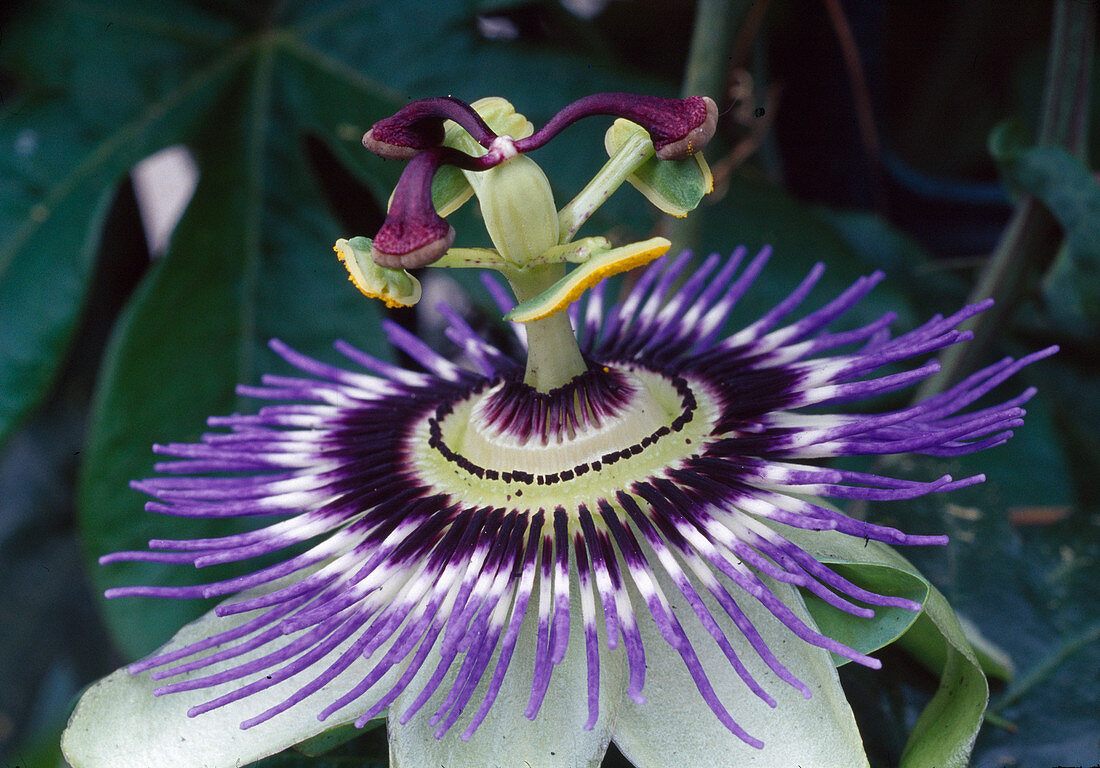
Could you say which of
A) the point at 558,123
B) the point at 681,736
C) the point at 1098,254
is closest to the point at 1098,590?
the point at 1098,254

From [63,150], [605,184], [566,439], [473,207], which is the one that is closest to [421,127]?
[605,184]

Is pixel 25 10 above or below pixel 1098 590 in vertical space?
above

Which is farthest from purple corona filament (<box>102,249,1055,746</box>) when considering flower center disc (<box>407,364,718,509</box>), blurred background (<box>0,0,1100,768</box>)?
blurred background (<box>0,0,1100,768</box>)

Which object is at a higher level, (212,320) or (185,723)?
(212,320)

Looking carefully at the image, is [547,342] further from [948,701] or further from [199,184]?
[199,184]

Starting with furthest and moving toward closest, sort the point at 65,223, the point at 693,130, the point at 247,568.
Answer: the point at 65,223 → the point at 247,568 → the point at 693,130

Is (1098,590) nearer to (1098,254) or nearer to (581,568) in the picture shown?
(1098,254)

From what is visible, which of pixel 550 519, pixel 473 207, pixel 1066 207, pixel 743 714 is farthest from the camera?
pixel 473 207
